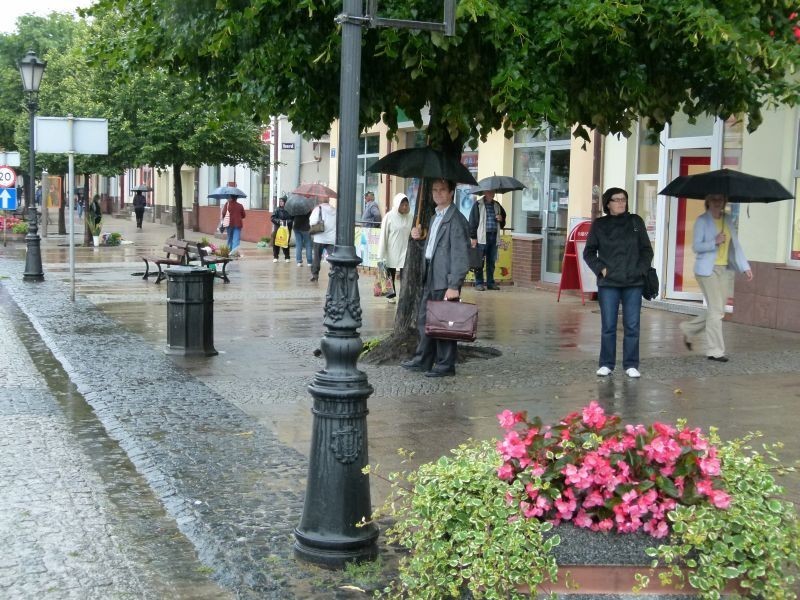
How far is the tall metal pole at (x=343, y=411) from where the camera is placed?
4.85 meters

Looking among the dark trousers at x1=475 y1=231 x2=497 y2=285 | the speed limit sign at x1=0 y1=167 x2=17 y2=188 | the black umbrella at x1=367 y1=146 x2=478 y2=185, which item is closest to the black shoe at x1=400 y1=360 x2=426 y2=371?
the black umbrella at x1=367 y1=146 x2=478 y2=185

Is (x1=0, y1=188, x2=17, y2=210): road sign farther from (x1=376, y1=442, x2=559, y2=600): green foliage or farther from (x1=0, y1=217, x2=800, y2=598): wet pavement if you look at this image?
(x1=376, y1=442, x2=559, y2=600): green foliage

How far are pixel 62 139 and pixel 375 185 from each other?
39.9ft

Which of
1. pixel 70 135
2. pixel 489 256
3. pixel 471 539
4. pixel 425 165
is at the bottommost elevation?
pixel 471 539

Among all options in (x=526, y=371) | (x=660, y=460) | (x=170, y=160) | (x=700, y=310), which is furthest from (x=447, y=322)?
(x=170, y=160)

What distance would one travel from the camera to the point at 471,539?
3781 mm

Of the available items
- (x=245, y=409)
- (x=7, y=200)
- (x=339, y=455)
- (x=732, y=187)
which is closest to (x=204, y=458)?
(x=245, y=409)

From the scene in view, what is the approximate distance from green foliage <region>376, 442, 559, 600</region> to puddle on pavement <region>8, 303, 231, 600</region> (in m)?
1.29

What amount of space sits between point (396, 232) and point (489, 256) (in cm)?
341

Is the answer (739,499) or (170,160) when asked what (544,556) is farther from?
(170,160)

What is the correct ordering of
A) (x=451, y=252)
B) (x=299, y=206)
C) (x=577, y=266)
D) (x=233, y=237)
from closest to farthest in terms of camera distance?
(x=451, y=252) → (x=577, y=266) → (x=299, y=206) → (x=233, y=237)

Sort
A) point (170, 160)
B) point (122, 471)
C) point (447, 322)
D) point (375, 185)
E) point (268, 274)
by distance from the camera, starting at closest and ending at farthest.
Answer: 1. point (122, 471)
2. point (447, 322)
3. point (268, 274)
4. point (375, 185)
5. point (170, 160)

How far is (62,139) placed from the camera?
1672cm

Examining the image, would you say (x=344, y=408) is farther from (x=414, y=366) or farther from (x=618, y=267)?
(x=618, y=267)
